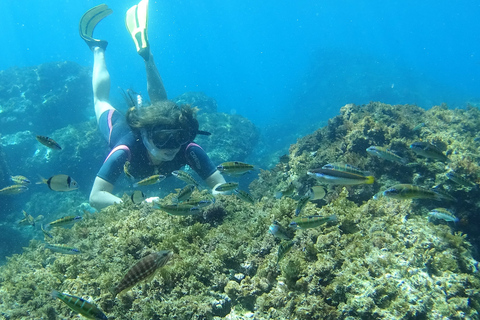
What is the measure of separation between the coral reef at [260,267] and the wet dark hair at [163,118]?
2035mm

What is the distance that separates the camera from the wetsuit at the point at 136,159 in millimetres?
6160

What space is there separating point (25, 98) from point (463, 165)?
25833mm

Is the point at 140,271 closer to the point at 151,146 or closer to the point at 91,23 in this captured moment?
the point at 151,146

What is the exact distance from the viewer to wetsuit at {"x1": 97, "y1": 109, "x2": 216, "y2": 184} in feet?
20.2

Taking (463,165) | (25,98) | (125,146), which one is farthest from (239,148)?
(25,98)

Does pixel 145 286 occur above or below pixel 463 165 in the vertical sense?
below

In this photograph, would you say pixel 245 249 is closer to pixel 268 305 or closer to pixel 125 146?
pixel 268 305

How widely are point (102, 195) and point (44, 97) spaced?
18.3 m

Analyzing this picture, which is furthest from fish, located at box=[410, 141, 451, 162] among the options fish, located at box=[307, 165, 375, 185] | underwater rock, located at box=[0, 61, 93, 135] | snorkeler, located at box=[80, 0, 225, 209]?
underwater rock, located at box=[0, 61, 93, 135]

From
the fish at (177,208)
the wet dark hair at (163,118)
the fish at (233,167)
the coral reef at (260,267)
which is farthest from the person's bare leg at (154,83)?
the fish at (177,208)

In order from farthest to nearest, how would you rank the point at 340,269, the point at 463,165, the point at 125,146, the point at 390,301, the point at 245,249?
the point at 125,146, the point at 463,165, the point at 245,249, the point at 340,269, the point at 390,301

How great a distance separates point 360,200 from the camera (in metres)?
5.70

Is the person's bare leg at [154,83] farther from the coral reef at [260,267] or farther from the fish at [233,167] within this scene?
the fish at [233,167]

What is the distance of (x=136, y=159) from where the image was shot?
662 cm
